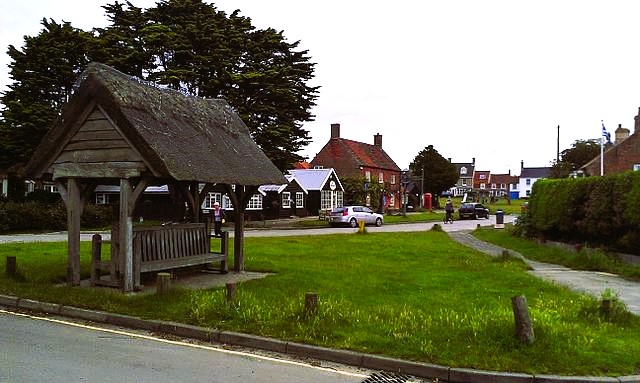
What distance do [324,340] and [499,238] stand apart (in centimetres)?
2254

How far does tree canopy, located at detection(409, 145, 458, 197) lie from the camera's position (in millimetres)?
84000

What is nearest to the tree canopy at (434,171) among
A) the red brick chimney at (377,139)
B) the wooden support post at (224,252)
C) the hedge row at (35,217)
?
the red brick chimney at (377,139)

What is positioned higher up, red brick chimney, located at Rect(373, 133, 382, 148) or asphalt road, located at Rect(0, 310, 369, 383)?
red brick chimney, located at Rect(373, 133, 382, 148)

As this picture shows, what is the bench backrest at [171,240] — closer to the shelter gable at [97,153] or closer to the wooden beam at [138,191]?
the wooden beam at [138,191]

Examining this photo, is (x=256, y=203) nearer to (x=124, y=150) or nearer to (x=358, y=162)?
(x=358, y=162)

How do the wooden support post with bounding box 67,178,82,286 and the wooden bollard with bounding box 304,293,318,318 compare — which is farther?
the wooden support post with bounding box 67,178,82,286

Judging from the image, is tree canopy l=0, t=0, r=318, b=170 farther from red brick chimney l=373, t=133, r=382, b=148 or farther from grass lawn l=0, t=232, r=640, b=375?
red brick chimney l=373, t=133, r=382, b=148

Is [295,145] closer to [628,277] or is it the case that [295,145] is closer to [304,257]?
[304,257]

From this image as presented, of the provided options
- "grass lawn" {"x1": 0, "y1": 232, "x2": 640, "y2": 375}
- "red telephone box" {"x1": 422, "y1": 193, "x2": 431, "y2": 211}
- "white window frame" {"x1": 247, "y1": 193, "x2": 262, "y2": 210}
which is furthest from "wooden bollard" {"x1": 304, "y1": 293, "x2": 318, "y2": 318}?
"red telephone box" {"x1": 422, "y1": 193, "x2": 431, "y2": 211}

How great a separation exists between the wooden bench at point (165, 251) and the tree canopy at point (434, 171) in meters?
71.8

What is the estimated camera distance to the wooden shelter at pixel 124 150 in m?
10.7

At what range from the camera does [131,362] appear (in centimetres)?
676

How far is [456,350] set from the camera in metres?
6.97

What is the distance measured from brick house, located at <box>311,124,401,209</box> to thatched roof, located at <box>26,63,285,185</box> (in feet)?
169
